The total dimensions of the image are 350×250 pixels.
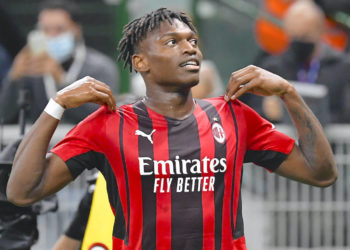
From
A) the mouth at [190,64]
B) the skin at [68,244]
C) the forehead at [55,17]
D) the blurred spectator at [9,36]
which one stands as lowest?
the skin at [68,244]

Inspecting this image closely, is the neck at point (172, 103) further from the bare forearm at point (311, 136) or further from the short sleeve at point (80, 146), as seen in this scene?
the bare forearm at point (311, 136)

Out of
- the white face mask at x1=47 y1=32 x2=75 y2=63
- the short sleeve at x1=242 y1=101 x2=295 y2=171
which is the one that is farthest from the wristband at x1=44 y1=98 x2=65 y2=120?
the white face mask at x1=47 y1=32 x2=75 y2=63

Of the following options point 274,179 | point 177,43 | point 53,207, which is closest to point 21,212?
point 53,207

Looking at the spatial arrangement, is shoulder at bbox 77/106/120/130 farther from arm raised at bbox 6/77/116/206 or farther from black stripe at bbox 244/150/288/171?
black stripe at bbox 244/150/288/171

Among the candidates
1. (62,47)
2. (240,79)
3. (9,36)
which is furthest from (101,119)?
(9,36)

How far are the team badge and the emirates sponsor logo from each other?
12cm

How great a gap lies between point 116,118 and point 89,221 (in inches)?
33.9

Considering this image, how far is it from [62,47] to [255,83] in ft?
12.9

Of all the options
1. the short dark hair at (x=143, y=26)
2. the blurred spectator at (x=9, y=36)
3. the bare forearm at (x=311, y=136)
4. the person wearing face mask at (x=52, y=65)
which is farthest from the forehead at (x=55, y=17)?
the bare forearm at (x=311, y=136)

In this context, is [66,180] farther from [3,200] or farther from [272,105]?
[272,105]

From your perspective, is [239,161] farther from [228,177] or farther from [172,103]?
[172,103]

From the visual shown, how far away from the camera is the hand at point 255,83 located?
3.83 m

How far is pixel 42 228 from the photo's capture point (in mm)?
6582

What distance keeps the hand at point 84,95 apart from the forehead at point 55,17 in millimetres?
3857
